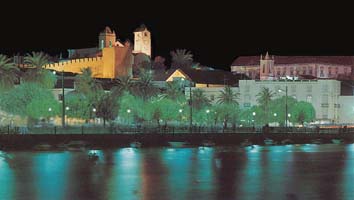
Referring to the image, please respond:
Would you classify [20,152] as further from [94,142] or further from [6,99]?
[6,99]

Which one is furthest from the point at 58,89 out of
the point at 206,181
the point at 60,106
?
the point at 206,181

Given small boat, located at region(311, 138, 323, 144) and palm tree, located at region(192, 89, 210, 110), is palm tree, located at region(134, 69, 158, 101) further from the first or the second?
small boat, located at region(311, 138, 323, 144)

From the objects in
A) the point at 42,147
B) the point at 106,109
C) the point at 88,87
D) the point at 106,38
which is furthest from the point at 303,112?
the point at 106,38

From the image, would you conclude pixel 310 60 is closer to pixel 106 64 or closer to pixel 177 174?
pixel 106 64

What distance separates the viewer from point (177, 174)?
46406 mm

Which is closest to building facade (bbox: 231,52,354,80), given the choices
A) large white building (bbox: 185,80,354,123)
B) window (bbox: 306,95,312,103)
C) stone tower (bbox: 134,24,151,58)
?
stone tower (bbox: 134,24,151,58)

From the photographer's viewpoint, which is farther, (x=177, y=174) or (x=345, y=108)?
(x=345, y=108)

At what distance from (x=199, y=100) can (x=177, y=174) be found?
4799cm

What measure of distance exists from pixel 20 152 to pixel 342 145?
33840 mm

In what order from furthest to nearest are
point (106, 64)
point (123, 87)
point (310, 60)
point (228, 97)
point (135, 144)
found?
point (310, 60) < point (106, 64) < point (228, 97) < point (123, 87) < point (135, 144)

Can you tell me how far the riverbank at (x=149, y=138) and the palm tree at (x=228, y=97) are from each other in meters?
18.4

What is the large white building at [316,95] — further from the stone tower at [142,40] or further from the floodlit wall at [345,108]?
the stone tower at [142,40]

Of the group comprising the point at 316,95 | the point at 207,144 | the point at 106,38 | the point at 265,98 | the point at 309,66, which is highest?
the point at 106,38

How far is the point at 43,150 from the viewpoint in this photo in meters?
61.3
